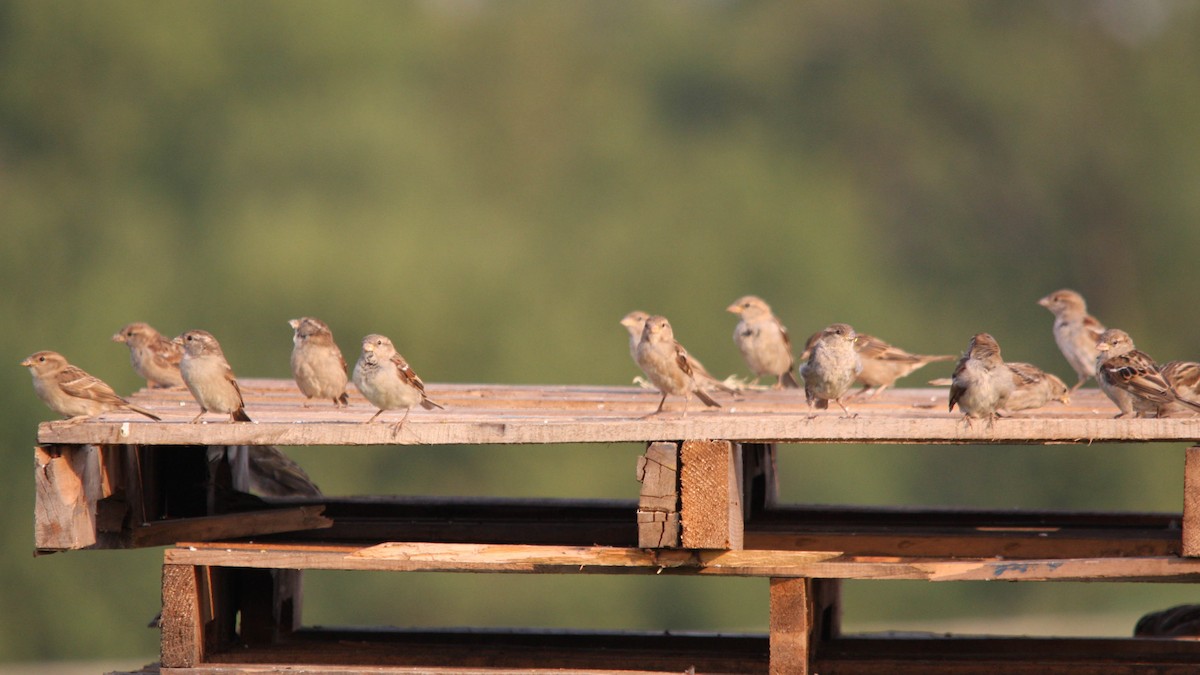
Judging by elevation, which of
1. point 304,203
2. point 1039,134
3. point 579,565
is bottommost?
point 579,565

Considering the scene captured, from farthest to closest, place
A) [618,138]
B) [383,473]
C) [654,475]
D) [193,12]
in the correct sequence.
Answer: [618,138] < [193,12] < [383,473] < [654,475]

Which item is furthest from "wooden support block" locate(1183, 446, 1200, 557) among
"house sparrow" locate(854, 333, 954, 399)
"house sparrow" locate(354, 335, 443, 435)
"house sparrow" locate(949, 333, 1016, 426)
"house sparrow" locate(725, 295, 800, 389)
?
"house sparrow" locate(725, 295, 800, 389)

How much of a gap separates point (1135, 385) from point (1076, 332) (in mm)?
3730

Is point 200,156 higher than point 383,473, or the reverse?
point 200,156

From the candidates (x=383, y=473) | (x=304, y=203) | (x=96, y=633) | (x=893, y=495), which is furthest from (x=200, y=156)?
(x=893, y=495)

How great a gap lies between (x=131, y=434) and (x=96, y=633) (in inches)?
808

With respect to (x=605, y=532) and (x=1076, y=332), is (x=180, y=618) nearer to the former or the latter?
(x=605, y=532)

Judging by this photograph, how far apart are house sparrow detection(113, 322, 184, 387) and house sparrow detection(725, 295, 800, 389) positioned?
12.5ft

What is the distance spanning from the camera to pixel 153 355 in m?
11.8

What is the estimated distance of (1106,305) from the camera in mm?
37750

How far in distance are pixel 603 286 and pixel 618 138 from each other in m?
4.91

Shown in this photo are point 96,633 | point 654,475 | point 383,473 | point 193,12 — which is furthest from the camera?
point 193,12

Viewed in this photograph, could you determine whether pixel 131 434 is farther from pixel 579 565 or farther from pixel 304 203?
pixel 304 203

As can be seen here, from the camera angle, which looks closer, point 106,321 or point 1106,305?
point 106,321
